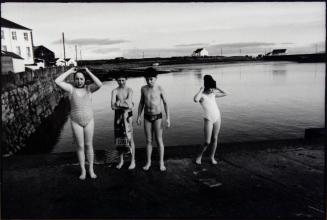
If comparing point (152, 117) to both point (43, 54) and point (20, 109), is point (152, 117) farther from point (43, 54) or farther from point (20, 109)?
point (43, 54)

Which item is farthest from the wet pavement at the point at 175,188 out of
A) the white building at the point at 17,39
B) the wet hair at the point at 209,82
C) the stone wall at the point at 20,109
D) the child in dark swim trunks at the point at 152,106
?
the white building at the point at 17,39

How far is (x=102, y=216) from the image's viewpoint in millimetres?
3773

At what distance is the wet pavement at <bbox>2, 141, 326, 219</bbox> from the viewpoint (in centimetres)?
387

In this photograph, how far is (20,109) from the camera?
14.8 m

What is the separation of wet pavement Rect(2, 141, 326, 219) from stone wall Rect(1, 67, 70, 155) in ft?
14.8

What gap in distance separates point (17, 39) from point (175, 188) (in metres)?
48.0

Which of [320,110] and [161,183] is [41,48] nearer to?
[320,110]

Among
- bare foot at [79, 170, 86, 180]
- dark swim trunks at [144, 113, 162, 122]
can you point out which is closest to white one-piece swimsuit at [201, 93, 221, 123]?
dark swim trunks at [144, 113, 162, 122]

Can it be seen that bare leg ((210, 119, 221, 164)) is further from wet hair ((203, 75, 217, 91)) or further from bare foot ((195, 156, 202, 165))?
Answer: wet hair ((203, 75, 217, 91))

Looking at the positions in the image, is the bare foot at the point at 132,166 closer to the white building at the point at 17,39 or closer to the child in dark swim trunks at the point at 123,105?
the child in dark swim trunks at the point at 123,105

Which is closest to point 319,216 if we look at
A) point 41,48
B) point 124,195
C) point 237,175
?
point 237,175

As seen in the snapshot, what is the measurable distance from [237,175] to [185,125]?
11269mm

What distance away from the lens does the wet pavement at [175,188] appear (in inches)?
152

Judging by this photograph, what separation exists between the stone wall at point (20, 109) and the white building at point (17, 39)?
79.2 feet
